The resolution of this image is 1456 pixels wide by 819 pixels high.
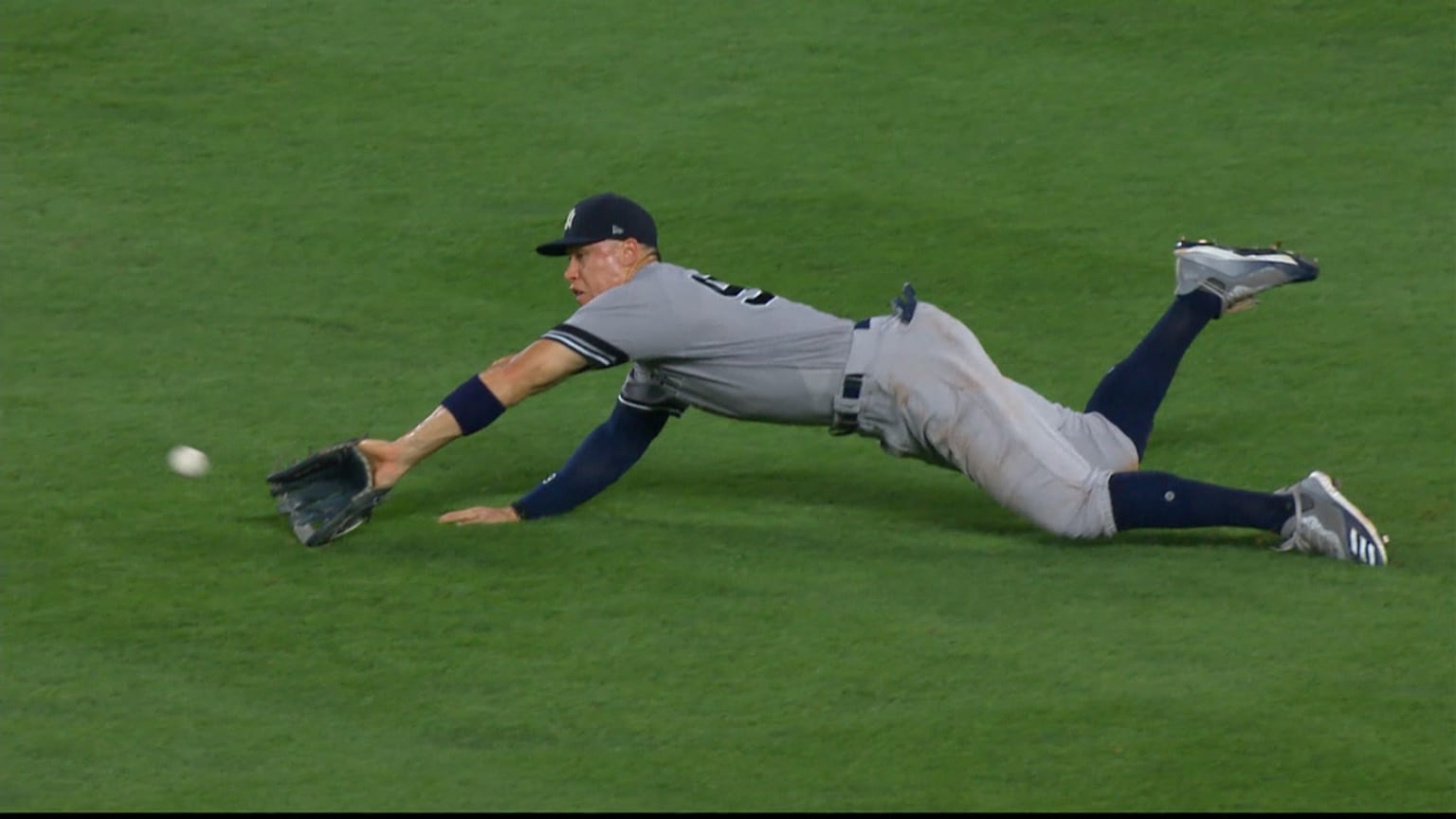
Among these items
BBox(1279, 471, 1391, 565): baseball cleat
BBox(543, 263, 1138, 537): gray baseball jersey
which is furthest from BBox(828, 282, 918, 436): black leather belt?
BBox(1279, 471, 1391, 565): baseball cleat

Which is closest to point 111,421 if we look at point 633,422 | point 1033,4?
point 633,422

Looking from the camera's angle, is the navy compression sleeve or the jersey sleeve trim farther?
the navy compression sleeve

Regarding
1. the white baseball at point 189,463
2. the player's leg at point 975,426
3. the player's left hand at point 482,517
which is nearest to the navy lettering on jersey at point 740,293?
the player's leg at point 975,426

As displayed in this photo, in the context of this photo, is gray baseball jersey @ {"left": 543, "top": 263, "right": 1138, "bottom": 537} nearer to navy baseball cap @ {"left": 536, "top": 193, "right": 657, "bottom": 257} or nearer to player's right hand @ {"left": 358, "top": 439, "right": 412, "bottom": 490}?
navy baseball cap @ {"left": 536, "top": 193, "right": 657, "bottom": 257}

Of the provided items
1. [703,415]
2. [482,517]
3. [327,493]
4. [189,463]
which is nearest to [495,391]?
[482,517]

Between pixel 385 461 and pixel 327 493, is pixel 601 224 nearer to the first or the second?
pixel 385 461

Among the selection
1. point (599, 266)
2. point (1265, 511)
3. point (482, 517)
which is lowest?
point (482, 517)
